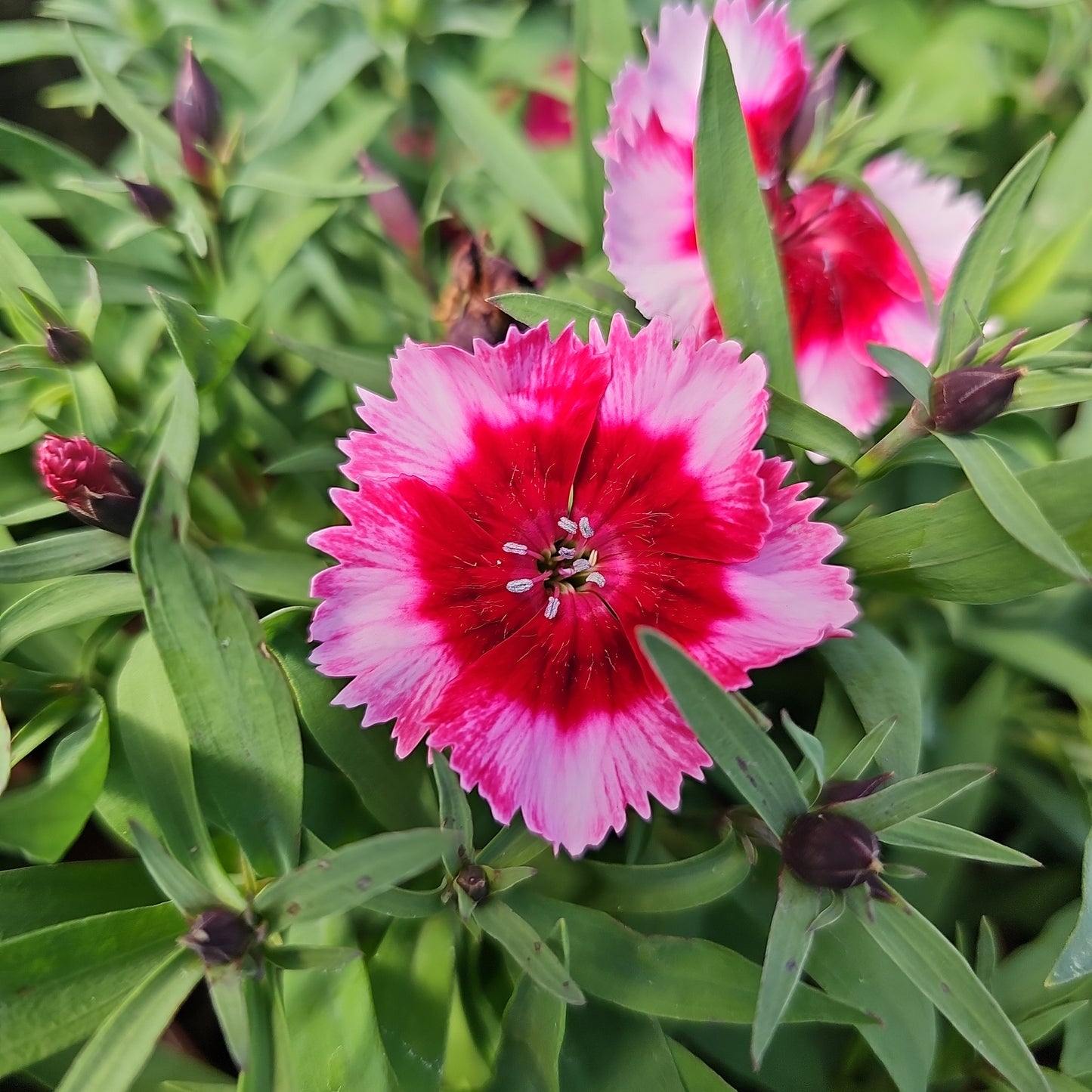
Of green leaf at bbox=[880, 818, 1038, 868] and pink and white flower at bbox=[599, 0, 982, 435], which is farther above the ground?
pink and white flower at bbox=[599, 0, 982, 435]

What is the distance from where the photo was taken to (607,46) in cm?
115

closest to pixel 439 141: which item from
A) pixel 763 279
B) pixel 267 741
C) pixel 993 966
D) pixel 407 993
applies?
pixel 763 279

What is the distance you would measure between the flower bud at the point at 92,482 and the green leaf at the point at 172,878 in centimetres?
28

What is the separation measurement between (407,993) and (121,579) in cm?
46

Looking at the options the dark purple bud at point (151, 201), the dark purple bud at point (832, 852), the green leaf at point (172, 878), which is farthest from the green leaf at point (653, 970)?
the dark purple bud at point (151, 201)

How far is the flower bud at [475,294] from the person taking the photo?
3.03 ft

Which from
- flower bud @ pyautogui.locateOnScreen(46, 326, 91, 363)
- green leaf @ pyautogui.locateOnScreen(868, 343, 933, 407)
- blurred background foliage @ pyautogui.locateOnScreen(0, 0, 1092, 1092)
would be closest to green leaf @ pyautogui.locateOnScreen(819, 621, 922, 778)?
blurred background foliage @ pyautogui.locateOnScreen(0, 0, 1092, 1092)

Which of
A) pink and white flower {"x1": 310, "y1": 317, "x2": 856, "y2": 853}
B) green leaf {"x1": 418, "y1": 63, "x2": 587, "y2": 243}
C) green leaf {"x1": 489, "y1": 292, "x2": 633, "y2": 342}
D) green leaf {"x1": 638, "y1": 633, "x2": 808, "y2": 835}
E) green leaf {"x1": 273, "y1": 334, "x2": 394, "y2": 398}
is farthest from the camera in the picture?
green leaf {"x1": 418, "y1": 63, "x2": 587, "y2": 243}

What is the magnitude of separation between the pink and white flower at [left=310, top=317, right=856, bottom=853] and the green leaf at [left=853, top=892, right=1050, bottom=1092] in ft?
0.62

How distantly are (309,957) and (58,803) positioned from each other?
226 millimetres

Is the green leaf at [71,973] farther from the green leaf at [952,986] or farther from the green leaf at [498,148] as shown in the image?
the green leaf at [498,148]

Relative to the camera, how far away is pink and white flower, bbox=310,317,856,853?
2.12 ft

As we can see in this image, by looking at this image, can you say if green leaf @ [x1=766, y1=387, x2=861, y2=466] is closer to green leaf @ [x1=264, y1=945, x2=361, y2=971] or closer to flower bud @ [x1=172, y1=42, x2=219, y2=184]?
green leaf @ [x1=264, y1=945, x2=361, y2=971]

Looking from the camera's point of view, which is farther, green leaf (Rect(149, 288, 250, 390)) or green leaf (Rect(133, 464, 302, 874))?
green leaf (Rect(149, 288, 250, 390))
